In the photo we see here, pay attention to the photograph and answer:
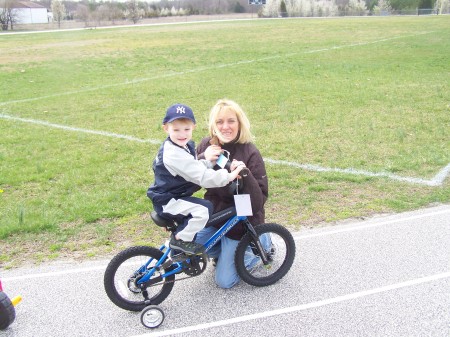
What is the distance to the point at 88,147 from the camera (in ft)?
26.3

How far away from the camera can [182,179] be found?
354 centimetres

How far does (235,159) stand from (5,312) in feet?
6.71

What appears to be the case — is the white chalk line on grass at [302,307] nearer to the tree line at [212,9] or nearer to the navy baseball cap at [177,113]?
the navy baseball cap at [177,113]

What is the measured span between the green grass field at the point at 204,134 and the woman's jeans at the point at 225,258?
3.04 feet

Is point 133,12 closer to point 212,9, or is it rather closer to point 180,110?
point 212,9

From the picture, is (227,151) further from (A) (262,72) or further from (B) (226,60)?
(B) (226,60)

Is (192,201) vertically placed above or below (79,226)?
above

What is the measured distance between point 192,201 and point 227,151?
553 millimetres

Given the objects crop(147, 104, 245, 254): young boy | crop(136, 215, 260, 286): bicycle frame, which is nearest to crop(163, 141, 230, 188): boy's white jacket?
crop(147, 104, 245, 254): young boy

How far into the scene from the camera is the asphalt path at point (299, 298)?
11.3ft

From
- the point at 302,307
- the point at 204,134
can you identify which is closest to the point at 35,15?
the point at 204,134

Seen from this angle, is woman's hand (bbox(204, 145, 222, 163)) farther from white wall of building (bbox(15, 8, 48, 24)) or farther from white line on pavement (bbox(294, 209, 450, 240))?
white wall of building (bbox(15, 8, 48, 24))

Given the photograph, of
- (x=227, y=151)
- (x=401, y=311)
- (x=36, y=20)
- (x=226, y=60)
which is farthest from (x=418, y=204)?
(x=36, y=20)

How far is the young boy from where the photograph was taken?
3.41m
